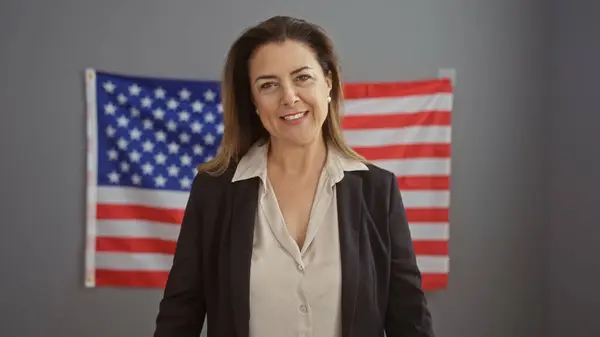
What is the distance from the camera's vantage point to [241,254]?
1.09 m

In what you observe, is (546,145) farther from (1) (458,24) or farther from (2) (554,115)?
(1) (458,24)

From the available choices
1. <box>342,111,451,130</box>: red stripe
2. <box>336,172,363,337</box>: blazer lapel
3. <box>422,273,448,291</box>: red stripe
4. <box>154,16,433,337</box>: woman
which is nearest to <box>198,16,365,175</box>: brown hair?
<box>154,16,433,337</box>: woman

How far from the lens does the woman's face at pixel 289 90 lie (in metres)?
1.13

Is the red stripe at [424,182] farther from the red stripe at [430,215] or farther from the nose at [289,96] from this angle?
the nose at [289,96]

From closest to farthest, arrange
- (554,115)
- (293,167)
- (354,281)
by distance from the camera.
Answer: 1. (354,281)
2. (293,167)
3. (554,115)

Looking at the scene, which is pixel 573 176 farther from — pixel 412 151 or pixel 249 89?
pixel 249 89

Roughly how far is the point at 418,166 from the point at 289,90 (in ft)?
4.04

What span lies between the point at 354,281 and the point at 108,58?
1.61 m

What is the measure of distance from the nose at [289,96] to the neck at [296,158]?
14cm

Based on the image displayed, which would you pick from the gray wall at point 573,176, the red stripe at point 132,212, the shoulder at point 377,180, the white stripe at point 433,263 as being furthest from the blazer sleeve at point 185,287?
the gray wall at point 573,176

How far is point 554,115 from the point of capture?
219 centimetres

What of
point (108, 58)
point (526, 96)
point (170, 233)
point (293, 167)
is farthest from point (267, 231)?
point (526, 96)

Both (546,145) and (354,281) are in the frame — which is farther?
(546,145)

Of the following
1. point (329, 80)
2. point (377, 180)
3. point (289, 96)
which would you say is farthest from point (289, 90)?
point (377, 180)
